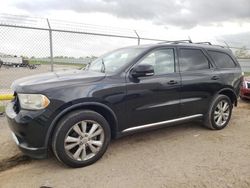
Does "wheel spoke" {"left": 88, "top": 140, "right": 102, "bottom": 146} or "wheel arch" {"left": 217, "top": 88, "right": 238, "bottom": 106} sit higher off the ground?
"wheel arch" {"left": 217, "top": 88, "right": 238, "bottom": 106}

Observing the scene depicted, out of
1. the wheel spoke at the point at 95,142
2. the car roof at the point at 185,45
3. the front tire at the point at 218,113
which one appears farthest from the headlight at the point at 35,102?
the front tire at the point at 218,113

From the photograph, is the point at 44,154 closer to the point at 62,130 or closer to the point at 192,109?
the point at 62,130

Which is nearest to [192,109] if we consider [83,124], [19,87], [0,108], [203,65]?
[203,65]

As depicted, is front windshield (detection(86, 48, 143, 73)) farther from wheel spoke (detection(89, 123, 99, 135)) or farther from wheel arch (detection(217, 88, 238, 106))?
wheel arch (detection(217, 88, 238, 106))

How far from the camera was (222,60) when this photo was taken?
5785 millimetres

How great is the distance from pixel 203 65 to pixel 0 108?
5.06 m

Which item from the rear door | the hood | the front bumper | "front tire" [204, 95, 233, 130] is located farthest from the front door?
the front bumper

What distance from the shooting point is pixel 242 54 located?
60.2 ft

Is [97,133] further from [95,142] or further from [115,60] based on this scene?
[115,60]

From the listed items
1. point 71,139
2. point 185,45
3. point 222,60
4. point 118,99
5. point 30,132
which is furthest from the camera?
point 222,60

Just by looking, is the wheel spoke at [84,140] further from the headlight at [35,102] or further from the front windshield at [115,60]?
the front windshield at [115,60]

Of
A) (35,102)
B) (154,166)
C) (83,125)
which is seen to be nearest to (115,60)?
(83,125)

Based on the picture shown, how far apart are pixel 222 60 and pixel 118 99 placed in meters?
2.84

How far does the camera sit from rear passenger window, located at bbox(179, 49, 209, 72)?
504 cm
